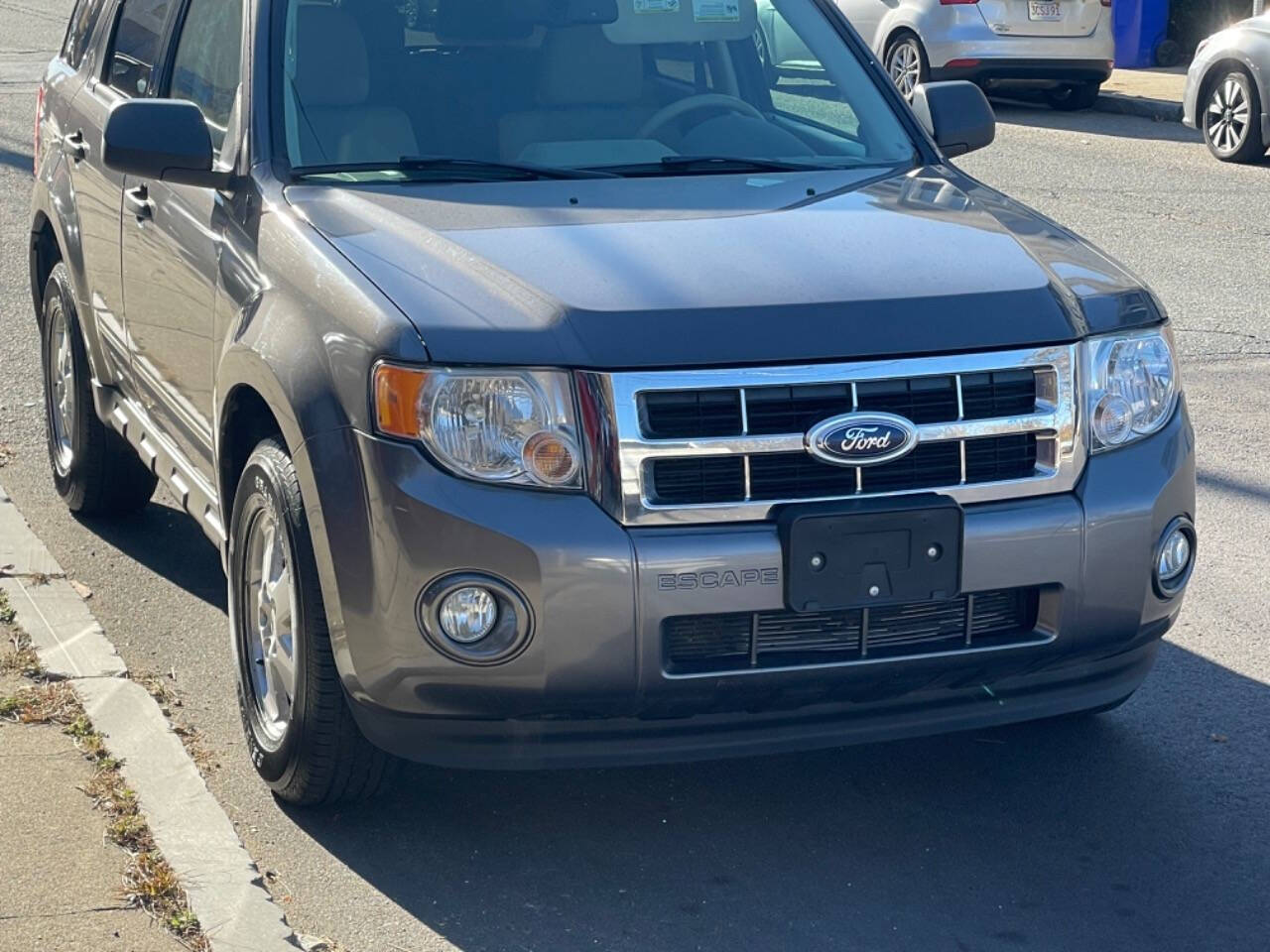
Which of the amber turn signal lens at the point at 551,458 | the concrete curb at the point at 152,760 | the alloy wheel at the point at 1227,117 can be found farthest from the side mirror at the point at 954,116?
the alloy wheel at the point at 1227,117

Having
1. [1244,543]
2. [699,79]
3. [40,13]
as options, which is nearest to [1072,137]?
[1244,543]

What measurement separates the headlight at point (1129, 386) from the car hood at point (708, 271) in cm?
5

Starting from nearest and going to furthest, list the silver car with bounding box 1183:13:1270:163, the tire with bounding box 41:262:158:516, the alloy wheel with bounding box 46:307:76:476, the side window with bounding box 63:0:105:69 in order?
the tire with bounding box 41:262:158:516
the alloy wheel with bounding box 46:307:76:476
the side window with bounding box 63:0:105:69
the silver car with bounding box 1183:13:1270:163

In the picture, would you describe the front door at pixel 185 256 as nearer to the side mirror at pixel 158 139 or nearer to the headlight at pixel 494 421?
the side mirror at pixel 158 139

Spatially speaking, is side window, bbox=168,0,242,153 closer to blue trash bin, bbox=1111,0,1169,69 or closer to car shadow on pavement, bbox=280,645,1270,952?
car shadow on pavement, bbox=280,645,1270,952

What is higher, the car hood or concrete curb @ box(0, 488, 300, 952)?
Answer: the car hood

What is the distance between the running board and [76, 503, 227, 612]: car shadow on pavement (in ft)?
1.37

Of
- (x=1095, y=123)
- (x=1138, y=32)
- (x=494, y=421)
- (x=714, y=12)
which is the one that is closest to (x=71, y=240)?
(x=714, y=12)

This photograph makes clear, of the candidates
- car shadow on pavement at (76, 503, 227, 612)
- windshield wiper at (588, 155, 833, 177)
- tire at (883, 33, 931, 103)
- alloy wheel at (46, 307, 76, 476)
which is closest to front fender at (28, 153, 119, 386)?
alloy wheel at (46, 307, 76, 476)

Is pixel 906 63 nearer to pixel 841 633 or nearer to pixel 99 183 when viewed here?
pixel 99 183

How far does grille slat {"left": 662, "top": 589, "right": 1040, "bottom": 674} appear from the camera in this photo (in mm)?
3611

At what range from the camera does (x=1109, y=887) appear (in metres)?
3.86

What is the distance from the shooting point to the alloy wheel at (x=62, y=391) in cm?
612

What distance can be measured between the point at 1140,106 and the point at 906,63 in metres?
2.14
